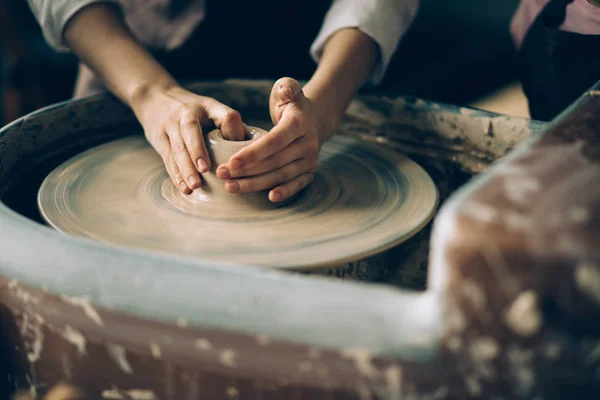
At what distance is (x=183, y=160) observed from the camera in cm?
104

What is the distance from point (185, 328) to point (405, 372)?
23 centimetres

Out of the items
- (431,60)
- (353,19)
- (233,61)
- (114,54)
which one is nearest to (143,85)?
(114,54)

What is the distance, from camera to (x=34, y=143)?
1.23 m

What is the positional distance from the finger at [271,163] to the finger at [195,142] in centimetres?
6

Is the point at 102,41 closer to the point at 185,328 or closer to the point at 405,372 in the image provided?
the point at 185,328

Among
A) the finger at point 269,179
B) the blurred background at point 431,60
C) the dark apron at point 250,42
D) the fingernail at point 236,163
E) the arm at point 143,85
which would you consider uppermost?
the arm at point 143,85

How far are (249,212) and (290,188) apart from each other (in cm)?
8

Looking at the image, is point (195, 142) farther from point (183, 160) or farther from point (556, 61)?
point (556, 61)

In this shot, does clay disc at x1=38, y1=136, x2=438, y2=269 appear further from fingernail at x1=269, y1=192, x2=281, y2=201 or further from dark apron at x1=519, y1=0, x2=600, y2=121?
dark apron at x1=519, y1=0, x2=600, y2=121

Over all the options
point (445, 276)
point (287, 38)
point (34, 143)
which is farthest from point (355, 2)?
point (445, 276)

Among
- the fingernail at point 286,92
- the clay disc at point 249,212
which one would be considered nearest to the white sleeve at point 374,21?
the clay disc at point 249,212

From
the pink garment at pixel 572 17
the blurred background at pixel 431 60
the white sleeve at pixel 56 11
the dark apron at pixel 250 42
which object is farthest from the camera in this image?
the blurred background at pixel 431 60

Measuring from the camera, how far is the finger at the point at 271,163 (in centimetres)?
97

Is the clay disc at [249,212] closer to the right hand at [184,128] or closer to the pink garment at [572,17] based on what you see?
the right hand at [184,128]
